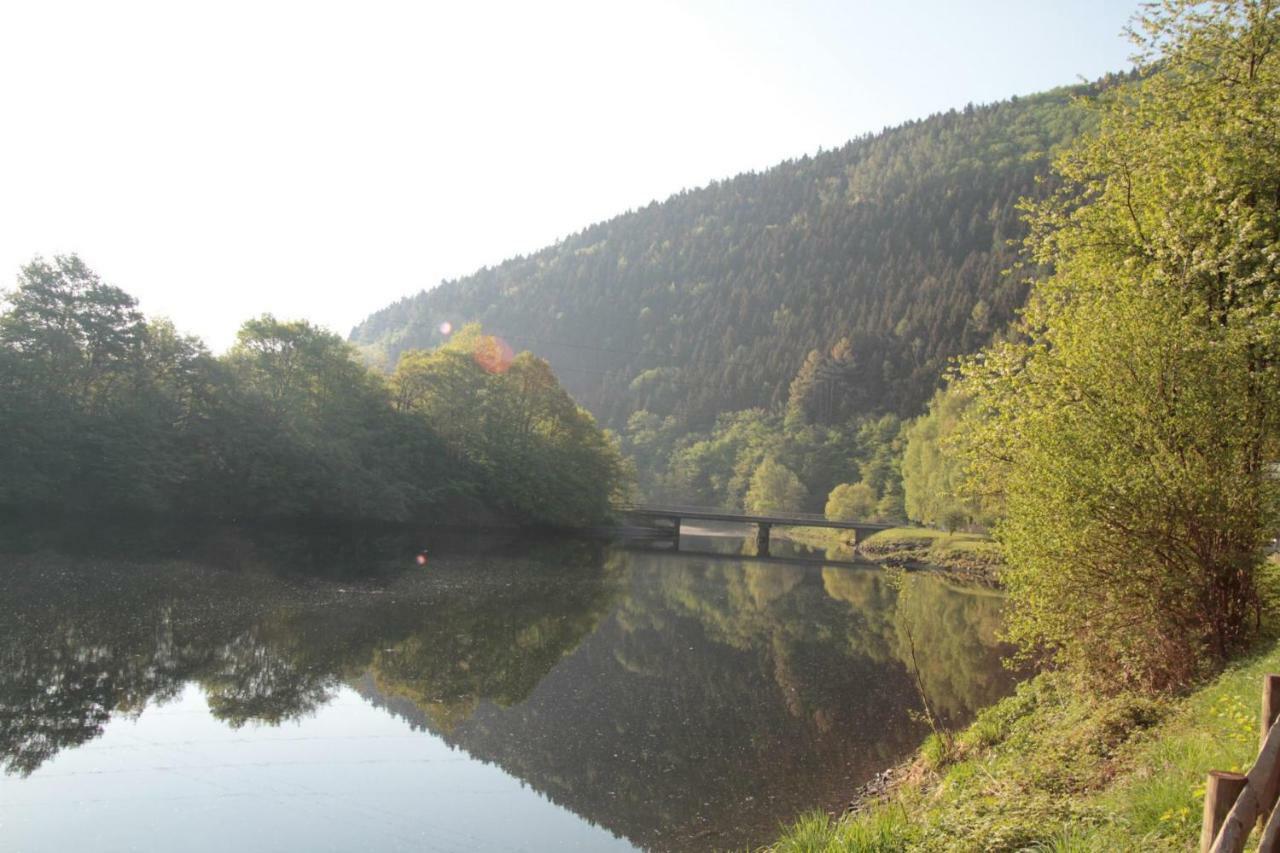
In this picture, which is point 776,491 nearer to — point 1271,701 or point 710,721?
point 710,721

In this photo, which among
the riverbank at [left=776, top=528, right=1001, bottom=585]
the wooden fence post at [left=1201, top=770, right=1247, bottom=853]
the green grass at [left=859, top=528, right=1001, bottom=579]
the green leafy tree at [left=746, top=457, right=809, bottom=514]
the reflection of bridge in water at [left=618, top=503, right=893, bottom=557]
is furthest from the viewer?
the green leafy tree at [left=746, top=457, right=809, bottom=514]

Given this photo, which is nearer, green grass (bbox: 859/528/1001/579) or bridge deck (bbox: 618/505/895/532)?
green grass (bbox: 859/528/1001/579)

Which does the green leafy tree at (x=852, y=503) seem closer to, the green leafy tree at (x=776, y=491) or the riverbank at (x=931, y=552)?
the green leafy tree at (x=776, y=491)

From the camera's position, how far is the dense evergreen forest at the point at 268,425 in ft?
185

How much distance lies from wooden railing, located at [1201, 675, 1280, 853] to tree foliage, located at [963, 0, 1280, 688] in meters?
10.2

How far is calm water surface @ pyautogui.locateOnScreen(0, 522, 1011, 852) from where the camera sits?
1556cm

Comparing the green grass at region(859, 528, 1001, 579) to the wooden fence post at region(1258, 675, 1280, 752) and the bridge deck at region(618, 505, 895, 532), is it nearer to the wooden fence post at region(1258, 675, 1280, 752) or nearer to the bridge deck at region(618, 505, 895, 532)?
the bridge deck at region(618, 505, 895, 532)

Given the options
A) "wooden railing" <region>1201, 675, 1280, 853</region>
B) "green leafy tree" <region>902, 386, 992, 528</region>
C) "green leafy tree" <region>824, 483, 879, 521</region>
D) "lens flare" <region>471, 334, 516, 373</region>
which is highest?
"lens flare" <region>471, 334, 516, 373</region>

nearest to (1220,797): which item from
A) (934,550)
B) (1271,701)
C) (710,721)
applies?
(1271,701)

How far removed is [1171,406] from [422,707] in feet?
59.9

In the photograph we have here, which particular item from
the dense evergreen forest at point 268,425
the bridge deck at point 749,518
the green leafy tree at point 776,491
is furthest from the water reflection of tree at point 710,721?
the green leafy tree at point 776,491

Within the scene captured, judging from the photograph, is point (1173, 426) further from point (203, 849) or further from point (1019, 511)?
point (203, 849)

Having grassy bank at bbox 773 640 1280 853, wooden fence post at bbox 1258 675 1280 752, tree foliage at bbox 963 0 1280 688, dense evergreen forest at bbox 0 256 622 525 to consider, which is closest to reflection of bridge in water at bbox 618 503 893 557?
dense evergreen forest at bbox 0 256 622 525

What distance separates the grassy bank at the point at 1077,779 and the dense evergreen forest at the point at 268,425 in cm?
5724
